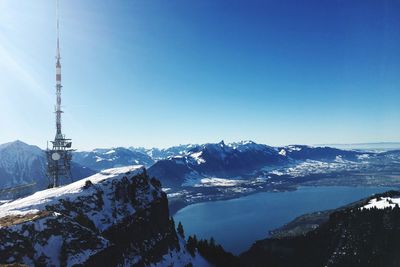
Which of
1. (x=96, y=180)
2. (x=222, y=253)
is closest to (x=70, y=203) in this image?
(x=96, y=180)

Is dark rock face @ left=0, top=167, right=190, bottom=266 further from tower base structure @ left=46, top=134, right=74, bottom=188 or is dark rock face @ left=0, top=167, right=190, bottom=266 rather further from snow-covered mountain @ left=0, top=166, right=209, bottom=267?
tower base structure @ left=46, top=134, right=74, bottom=188

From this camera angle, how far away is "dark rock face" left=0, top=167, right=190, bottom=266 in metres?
70.8

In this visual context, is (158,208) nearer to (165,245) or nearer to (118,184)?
(165,245)

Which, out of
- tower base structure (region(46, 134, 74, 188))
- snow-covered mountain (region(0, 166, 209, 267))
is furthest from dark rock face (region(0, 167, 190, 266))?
tower base structure (region(46, 134, 74, 188))

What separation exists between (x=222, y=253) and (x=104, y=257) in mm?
97507

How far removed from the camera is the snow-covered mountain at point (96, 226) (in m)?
70.9

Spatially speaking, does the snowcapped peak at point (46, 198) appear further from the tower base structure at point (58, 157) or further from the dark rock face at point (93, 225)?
the tower base structure at point (58, 157)

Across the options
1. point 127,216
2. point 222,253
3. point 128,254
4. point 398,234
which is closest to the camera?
point 128,254

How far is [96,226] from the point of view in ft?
325

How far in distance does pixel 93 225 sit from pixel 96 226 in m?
1.41

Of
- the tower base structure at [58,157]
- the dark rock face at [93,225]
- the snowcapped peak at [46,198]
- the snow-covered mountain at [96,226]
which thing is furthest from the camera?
the tower base structure at [58,157]

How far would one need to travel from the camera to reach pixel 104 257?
79.9 m

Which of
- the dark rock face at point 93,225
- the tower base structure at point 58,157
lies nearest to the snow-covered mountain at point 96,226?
the dark rock face at point 93,225

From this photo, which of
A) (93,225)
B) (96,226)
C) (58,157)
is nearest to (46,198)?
(93,225)
